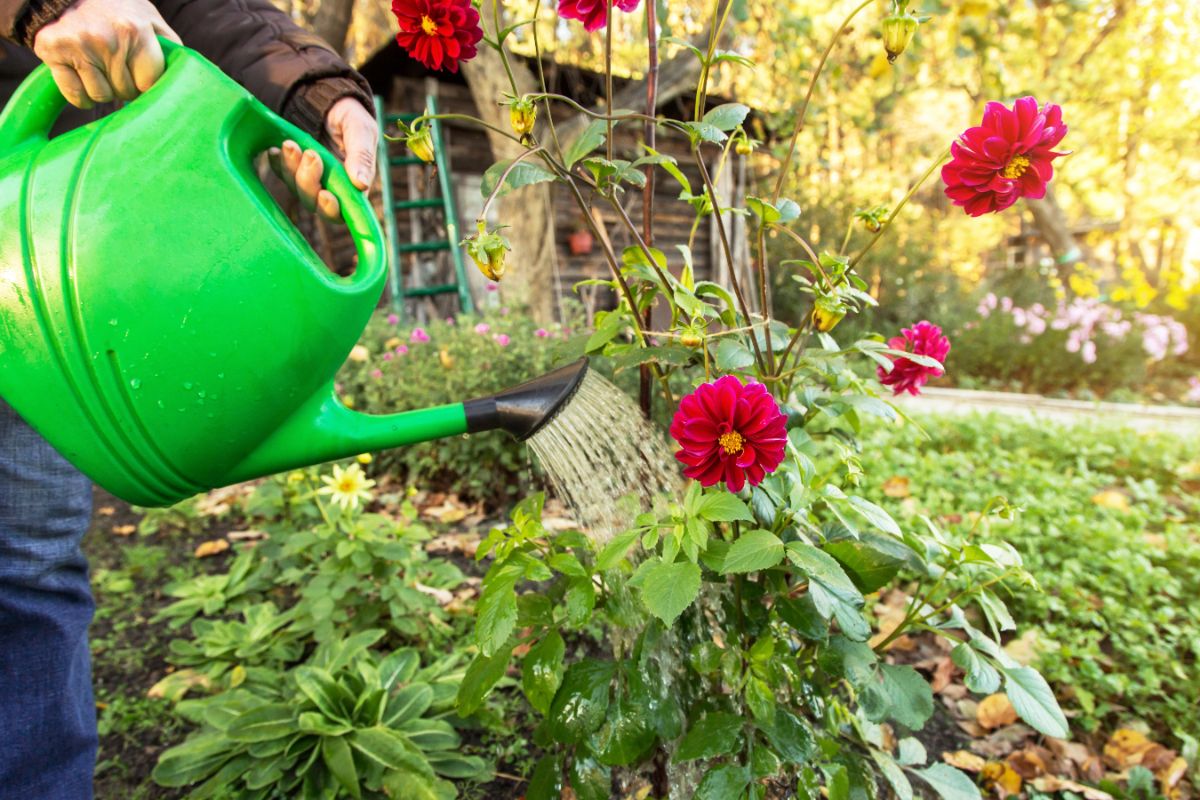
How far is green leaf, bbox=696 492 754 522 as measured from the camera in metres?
0.85

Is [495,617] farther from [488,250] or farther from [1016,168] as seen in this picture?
[1016,168]

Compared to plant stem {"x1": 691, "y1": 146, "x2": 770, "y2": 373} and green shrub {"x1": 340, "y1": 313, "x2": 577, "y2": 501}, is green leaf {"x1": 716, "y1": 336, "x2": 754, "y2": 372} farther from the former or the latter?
green shrub {"x1": 340, "y1": 313, "x2": 577, "y2": 501}

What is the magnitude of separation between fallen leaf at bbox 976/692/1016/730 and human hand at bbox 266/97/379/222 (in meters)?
1.66

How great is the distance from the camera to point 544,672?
1054 millimetres

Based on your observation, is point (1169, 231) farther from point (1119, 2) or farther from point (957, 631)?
point (957, 631)

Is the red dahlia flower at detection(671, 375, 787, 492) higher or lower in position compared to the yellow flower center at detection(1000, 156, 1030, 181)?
lower

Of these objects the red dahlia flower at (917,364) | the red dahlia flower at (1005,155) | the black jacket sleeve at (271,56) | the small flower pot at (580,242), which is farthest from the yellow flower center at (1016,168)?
the small flower pot at (580,242)

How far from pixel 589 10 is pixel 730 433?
0.54 metres

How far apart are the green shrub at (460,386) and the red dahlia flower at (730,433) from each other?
1.79 metres

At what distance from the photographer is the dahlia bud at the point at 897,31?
830mm

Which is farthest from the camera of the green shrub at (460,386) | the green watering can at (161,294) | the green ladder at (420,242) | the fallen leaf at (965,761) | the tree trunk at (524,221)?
the green ladder at (420,242)

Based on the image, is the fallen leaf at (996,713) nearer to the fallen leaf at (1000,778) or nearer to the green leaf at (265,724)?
the fallen leaf at (1000,778)

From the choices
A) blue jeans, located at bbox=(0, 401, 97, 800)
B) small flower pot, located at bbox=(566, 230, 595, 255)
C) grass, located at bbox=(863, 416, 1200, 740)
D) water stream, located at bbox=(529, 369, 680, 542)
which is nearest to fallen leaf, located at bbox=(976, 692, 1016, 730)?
grass, located at bbox=(863, 416, 1200, 740)

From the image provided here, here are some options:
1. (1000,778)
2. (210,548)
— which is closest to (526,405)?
(1000,778)
